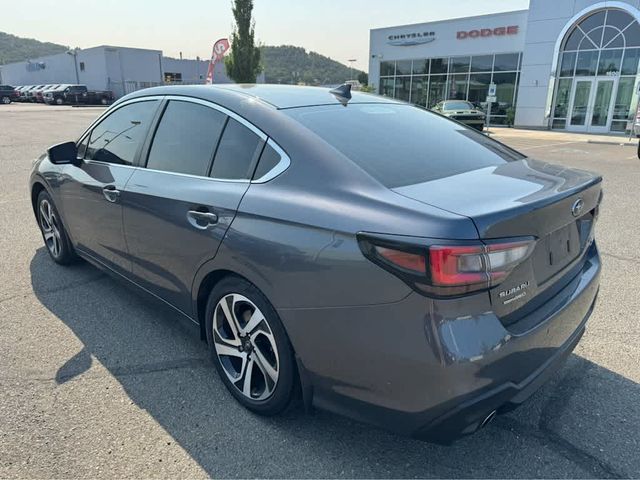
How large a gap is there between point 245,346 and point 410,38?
3128 cm

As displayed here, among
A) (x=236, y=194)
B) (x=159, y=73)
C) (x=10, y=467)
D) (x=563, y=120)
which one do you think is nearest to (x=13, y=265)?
(x=10, y=467)

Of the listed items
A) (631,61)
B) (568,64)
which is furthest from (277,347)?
(568,64)

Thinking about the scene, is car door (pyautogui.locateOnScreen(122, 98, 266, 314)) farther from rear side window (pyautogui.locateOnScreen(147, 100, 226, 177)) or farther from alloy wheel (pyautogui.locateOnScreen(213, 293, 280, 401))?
alloy wheel (pyautogui.locateOnScreen(213, 293, 280, 401))

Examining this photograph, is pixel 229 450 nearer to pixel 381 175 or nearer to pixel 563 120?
pixel 381 175

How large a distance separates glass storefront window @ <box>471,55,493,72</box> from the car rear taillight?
28.6 m

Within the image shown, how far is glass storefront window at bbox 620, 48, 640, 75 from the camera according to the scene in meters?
21.6

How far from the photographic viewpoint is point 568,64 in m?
23.8

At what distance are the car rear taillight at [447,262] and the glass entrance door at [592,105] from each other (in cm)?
2526

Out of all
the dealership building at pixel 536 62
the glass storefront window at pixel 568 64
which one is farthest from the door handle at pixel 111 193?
the glass storefront window at pixel 568 64

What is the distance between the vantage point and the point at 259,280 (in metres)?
2.29

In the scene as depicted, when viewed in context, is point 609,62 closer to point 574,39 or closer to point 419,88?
point 574,39

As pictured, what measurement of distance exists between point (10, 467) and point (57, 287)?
2.23 m

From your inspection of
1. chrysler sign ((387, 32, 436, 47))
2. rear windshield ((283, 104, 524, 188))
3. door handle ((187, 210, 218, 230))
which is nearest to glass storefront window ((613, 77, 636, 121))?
chrysler sign ((387, 32, 436, 47))

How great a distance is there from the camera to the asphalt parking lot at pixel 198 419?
2250 millimetres
